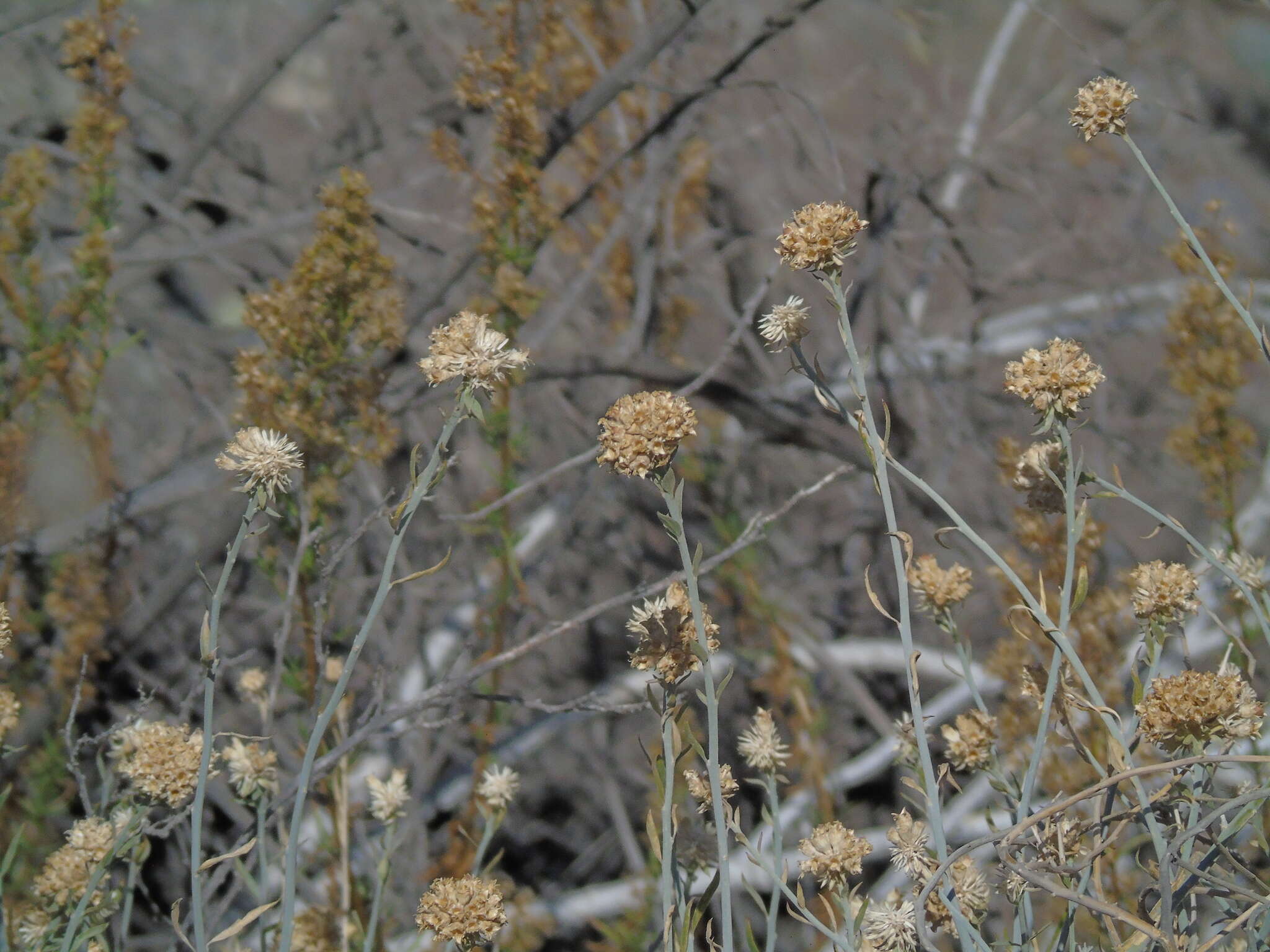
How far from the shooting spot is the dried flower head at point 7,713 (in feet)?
3.34

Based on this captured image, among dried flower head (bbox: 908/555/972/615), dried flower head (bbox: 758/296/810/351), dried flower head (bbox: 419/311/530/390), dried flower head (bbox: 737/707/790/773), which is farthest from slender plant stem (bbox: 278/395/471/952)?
dried flower head (bbox: 908/555/972/615)

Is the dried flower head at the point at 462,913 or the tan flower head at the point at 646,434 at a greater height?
the tan flower head at the point at 646,434

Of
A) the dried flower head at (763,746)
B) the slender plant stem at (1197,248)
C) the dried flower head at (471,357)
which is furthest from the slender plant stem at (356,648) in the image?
the slender plant stem at (1197,248)

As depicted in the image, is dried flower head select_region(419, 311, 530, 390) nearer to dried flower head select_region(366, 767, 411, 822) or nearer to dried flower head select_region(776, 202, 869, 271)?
dried flower head select_region(776, 202, 869, 271)

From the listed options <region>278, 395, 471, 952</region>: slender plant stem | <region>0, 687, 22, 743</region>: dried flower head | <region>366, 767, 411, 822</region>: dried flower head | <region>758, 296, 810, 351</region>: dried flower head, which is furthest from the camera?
<region>366, 767, 411, 822</region>: dried flower head

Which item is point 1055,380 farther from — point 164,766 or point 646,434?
point 164,766

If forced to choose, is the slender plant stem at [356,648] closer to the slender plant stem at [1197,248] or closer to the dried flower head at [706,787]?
the dried flower head at [706,787]

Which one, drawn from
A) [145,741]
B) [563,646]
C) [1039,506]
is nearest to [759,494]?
[563,646]

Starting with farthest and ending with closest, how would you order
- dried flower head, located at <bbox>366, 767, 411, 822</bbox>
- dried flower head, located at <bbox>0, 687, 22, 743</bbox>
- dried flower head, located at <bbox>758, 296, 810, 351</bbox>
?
dried flower head, located at <bbox>366, 767, 411, 822</bbox> → dried flower head, located at <bbox>0, 687, 22, 743</bbox> → dried flower head, located at <bbox>758, 296, 810, 351</bbox>

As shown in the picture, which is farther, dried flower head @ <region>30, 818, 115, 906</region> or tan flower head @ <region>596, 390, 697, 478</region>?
dried flower head @ <region>30, 818, 115, 906</region>

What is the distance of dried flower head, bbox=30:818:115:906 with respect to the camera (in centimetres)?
102

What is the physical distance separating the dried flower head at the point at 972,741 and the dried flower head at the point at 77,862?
31.7 inches

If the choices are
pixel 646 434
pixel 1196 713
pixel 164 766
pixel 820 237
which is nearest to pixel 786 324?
pixel 820 237

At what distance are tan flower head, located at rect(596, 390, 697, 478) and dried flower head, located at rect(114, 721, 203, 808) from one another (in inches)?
18.7
